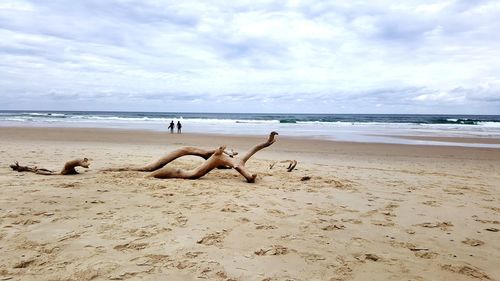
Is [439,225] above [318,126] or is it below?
below

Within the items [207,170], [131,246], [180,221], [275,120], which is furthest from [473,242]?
[275,120]

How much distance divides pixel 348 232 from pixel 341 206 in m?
1.28

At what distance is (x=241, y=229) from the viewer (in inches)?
175

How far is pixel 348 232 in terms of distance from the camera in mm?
4504

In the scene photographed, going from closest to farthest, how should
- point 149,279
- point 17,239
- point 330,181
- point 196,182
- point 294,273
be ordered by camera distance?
point 149,279 < point 294,273 < point 17,239 < point 196,182 < point 330,181

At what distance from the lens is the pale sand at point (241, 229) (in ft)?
11.1

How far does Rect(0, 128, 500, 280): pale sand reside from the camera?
3373mm

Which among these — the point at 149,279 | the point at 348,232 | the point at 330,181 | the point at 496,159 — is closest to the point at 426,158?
the point at 496,159

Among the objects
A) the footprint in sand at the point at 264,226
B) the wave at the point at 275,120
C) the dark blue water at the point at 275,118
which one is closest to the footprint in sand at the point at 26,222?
the footprint in sand at the point at 264,226

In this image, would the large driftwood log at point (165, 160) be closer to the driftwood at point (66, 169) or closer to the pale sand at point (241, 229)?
the pale sand at point (241, 229)

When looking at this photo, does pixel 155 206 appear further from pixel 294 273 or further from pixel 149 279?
pixel 294 273

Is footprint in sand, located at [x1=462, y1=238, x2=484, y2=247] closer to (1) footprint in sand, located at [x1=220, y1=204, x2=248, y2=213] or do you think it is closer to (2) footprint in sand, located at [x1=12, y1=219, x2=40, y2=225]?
(1) footprint in sand, located at [x1=220, y1=204, x2=248, y2=213]

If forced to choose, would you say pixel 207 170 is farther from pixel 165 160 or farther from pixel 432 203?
pixel 432 203

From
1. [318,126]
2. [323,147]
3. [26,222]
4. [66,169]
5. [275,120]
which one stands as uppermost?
[275,120]
